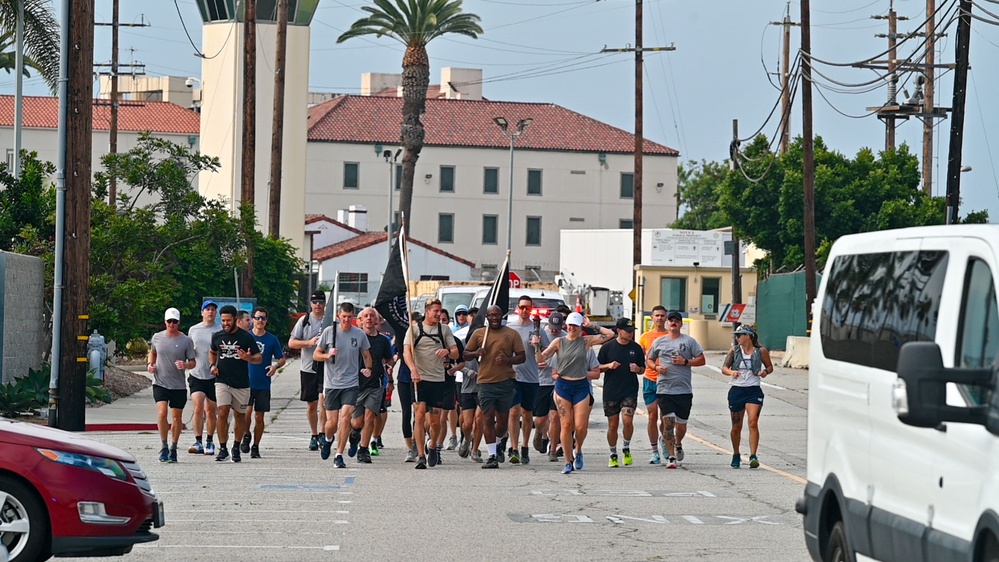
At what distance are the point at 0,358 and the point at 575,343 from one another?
10064 mm

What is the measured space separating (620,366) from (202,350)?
508cm

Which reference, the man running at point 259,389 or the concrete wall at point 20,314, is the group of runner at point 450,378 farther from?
the concrete wall at point 20,314

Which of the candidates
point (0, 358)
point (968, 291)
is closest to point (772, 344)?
point (0, 358)

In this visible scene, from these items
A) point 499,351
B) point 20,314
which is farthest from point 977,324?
point 20,314

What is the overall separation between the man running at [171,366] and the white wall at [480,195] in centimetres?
7736

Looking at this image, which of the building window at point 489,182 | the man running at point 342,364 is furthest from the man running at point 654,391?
the building window at point 489,182

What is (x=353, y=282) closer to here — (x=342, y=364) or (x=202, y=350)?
(x=202, y=350)

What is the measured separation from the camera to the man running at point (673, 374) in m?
18.7

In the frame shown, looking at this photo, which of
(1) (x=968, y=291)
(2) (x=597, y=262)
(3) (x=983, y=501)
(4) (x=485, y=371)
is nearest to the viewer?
(3) (x=983, y=501)

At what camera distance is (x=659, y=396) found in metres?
18.9

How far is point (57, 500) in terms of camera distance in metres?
9.66

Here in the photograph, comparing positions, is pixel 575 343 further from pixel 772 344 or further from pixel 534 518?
pixel 772 344

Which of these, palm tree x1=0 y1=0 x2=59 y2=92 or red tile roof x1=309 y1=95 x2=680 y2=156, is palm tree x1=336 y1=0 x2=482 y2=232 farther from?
red tile roof x1=309 y1=95 x2=680 y2=156

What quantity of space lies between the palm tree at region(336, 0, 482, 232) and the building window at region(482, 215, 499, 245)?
34.9 meters
